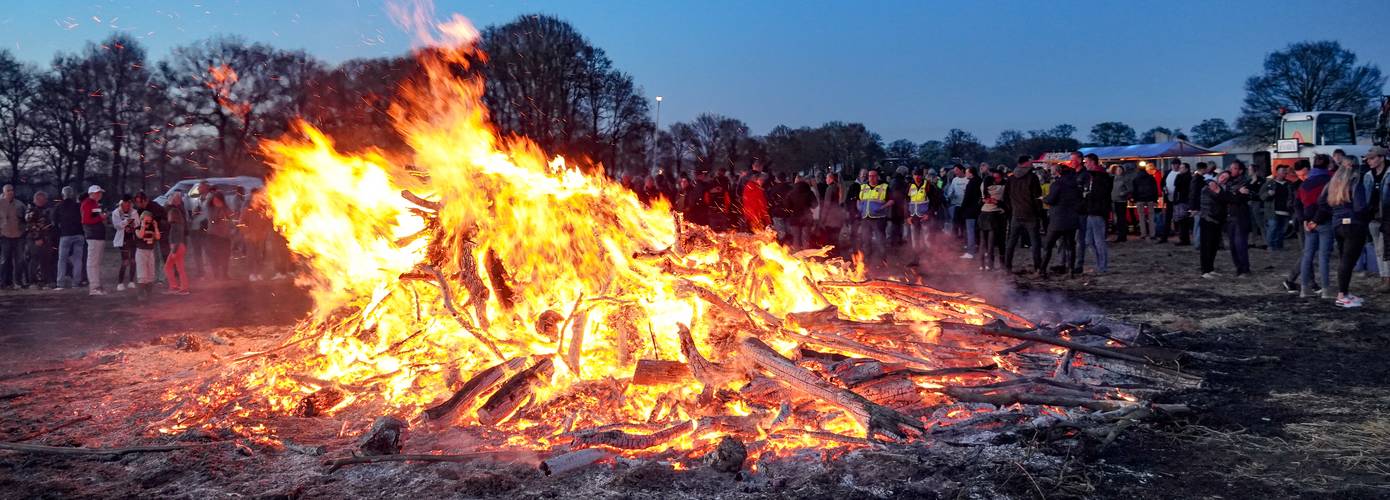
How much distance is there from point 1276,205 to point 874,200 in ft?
23.7

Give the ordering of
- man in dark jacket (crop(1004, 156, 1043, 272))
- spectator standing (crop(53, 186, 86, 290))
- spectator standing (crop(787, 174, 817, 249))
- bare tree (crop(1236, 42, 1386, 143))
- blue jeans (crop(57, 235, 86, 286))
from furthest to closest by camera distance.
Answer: bare tree (crop(1236, 42, 1386, 143)) < spectator standing (crop(787, 174, 817, 249)) < blue jeans (crop(57, 235, 86, 286)) < spectator standing (crop(53, 186, 86, 290)) < man in dark jacket (crop(1004, 156, 1043, 272))

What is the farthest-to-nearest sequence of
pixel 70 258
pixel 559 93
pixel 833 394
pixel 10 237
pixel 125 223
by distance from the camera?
pixel 559 93 < pixel 70 258 < pixel 10 237 < pixel 125 223 < pixel 833 394

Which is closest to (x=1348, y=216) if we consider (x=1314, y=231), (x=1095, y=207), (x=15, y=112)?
(x=1314, y=231)

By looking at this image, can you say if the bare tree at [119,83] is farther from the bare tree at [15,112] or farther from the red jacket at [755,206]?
the red jacket at [755,206]

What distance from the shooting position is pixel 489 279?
21.6 feet

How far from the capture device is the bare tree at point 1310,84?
2014 inches

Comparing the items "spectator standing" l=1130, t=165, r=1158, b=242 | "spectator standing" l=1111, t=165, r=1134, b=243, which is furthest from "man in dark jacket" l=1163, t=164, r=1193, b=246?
"spectator standing" l=1111, t=165, r=1134, b=243

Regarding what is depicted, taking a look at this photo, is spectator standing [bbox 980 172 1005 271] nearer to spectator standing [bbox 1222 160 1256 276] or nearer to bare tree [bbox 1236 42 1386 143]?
spectator standing [bbox 1222 160 1256 276]

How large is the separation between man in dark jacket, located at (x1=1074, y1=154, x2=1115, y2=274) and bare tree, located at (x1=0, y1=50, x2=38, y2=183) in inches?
1536

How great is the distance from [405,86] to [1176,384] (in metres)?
6.07

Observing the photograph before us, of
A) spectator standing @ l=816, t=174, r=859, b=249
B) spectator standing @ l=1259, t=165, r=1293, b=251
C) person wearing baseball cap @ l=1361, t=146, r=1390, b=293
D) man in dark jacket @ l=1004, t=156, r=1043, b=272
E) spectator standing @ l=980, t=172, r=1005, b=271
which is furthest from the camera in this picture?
spectator standing @ l=816, t=174, r=859, b=249

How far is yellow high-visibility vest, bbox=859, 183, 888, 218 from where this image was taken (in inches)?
622

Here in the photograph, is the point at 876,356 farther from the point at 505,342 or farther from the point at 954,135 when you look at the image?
the point at 954,135

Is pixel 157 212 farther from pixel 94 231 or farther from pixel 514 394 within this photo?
pixel 514 394
